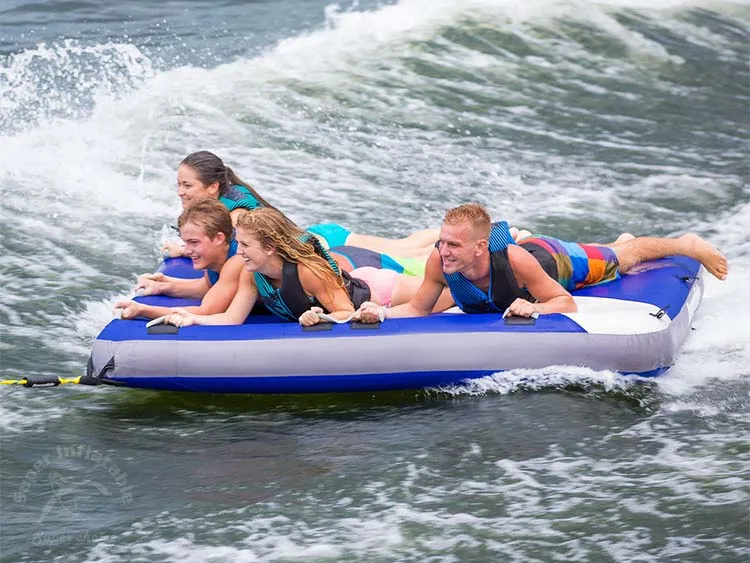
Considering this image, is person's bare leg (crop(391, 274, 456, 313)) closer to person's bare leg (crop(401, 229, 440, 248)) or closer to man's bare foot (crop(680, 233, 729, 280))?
person's bare leg (crop(401, 229, 440, 248))

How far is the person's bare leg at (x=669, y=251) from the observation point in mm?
6426

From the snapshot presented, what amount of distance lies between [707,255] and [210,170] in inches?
101

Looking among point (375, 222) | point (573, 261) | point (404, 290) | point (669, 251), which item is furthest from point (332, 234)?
point (375, 222)

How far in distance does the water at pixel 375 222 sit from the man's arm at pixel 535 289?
29cm

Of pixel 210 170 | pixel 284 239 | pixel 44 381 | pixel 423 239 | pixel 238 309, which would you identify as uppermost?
pixel 210 170

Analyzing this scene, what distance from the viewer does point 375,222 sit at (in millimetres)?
8820

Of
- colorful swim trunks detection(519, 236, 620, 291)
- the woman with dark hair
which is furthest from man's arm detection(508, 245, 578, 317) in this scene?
the woman with dark hair

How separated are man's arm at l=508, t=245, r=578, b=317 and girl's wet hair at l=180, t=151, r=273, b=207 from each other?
1351 millimetres

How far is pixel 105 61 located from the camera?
12.0m

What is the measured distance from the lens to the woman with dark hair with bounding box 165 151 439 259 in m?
6.32

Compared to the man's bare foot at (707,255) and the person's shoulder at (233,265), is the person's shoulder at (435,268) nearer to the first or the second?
the person's shoulder at (233,265)

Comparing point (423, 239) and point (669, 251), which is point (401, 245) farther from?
point (669, 251)

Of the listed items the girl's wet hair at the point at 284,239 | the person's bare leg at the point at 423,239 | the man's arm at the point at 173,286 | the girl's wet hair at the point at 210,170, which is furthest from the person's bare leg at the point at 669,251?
the man's arm at the point at 173,286

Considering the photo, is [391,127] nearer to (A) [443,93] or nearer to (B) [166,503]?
(A) [443,93]
